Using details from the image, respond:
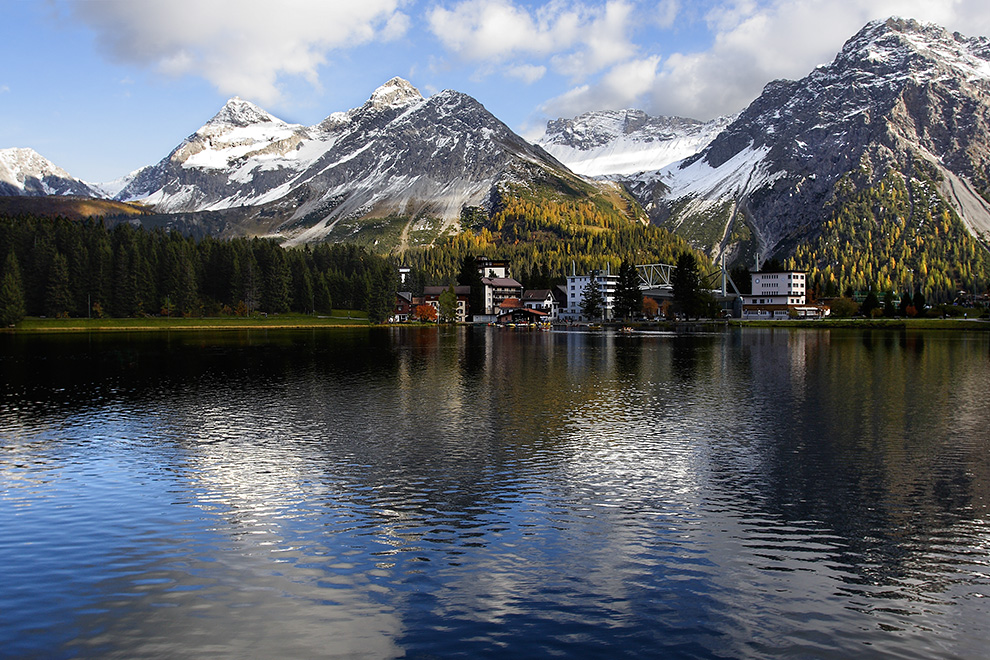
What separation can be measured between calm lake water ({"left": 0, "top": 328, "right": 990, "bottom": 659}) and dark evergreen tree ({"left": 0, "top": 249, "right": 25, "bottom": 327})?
134630 millimetres

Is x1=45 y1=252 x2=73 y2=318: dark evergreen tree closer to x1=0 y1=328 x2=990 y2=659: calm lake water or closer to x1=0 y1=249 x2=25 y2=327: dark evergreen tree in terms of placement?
x1=0 y1=249 x2=25 y2=327: dark evergreen tree

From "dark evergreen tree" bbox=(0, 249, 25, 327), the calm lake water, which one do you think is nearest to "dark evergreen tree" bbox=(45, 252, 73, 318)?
"dark evergreen tree" bbox=(0, 249, 25, 327)

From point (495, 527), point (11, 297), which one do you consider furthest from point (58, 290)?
point (495, 527)

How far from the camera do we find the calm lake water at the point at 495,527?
1792 cm

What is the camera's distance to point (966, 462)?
36125 millimetres

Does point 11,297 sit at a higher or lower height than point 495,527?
higher

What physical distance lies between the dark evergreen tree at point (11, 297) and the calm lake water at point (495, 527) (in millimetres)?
134630

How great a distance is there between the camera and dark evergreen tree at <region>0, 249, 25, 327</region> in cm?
16812

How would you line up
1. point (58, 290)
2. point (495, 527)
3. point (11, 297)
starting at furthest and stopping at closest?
point (58, 290)
point (11, 297)
point (495, 527)

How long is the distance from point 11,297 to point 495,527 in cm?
18693

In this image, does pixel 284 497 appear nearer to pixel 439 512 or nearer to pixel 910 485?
pixel 439 512

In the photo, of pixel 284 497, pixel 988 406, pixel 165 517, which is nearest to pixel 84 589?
pixel 165 517

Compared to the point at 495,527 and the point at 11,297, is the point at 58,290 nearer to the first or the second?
the point at 11,297

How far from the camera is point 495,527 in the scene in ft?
84.9
